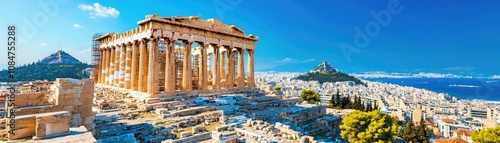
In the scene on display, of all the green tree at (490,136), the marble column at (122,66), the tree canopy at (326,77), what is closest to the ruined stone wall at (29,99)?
the marble column at (122,66)

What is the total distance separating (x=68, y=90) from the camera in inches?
415

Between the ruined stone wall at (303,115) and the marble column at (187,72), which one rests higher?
the marble column at (187,72)

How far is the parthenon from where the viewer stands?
72.8ft

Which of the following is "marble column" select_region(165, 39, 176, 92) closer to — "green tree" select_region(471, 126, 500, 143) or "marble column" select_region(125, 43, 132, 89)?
"marble column" select_region(125, 43, 132, 89)

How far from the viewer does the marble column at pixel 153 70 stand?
847 inches

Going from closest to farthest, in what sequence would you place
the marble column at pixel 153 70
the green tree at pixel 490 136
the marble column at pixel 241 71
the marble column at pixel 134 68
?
the green tree at pixel 490 136 → the marble column at pixel 153 70 → the marble column at pixel 134 68 → the marble column at pixel 241 71

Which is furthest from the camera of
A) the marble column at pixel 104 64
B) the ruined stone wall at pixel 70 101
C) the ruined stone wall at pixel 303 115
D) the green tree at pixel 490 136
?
A: the marble column at pixel 104 64

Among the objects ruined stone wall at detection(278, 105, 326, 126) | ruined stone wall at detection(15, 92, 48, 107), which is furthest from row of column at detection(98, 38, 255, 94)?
ruined stone wall at detection(15, 92, 48, 107)

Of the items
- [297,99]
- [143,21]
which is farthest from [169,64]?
[297,99]

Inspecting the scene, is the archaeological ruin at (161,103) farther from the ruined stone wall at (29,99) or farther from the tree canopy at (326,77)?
the tree canopy at (326,77)

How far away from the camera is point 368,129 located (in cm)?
1922

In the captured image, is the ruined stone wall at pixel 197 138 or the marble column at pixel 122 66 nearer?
the ruined stone wall at pixel 197 138

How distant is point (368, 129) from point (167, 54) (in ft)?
55.1

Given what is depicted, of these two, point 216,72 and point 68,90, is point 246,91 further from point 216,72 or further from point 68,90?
point 68,90
